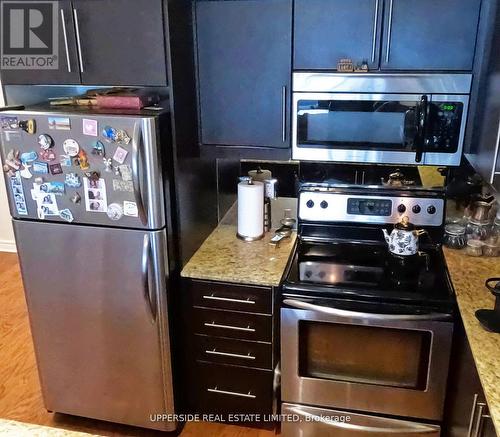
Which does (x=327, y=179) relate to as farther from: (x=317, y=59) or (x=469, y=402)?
(x=469, y=402)

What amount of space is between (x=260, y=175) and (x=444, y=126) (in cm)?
86

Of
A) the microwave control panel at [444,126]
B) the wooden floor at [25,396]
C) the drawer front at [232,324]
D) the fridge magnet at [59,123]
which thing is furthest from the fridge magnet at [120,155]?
the wooden floor at [25,396]

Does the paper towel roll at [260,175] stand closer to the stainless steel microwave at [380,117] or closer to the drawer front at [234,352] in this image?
the stainless steel microwave at [380,117]

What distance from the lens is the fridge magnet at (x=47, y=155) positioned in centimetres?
193

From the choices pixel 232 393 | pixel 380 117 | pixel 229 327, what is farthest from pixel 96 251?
pixel 380 117

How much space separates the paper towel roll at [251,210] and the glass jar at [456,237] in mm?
807

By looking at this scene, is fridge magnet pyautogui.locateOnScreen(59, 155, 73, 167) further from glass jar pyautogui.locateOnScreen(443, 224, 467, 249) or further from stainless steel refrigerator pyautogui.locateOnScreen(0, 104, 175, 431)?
glass jar pyautogui.locateOnScreen(443, 224, 467, 249)

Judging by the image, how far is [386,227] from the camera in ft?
7.41

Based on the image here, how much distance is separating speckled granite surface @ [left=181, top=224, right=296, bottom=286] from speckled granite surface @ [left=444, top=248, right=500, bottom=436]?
2.19 feet

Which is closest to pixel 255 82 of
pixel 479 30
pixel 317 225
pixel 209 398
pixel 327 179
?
pixel 327 179

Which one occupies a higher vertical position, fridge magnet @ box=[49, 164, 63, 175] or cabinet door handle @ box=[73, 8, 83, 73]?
cabinet door handle @ box=[73, 8, 83, 73]

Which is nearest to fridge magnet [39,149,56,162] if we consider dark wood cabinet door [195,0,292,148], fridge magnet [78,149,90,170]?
fridge magnet [78,149,90,170]

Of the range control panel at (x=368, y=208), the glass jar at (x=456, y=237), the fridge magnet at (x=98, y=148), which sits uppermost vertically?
the fridge magnet at (x=98, y=148)

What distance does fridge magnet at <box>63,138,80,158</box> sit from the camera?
6.22ft
